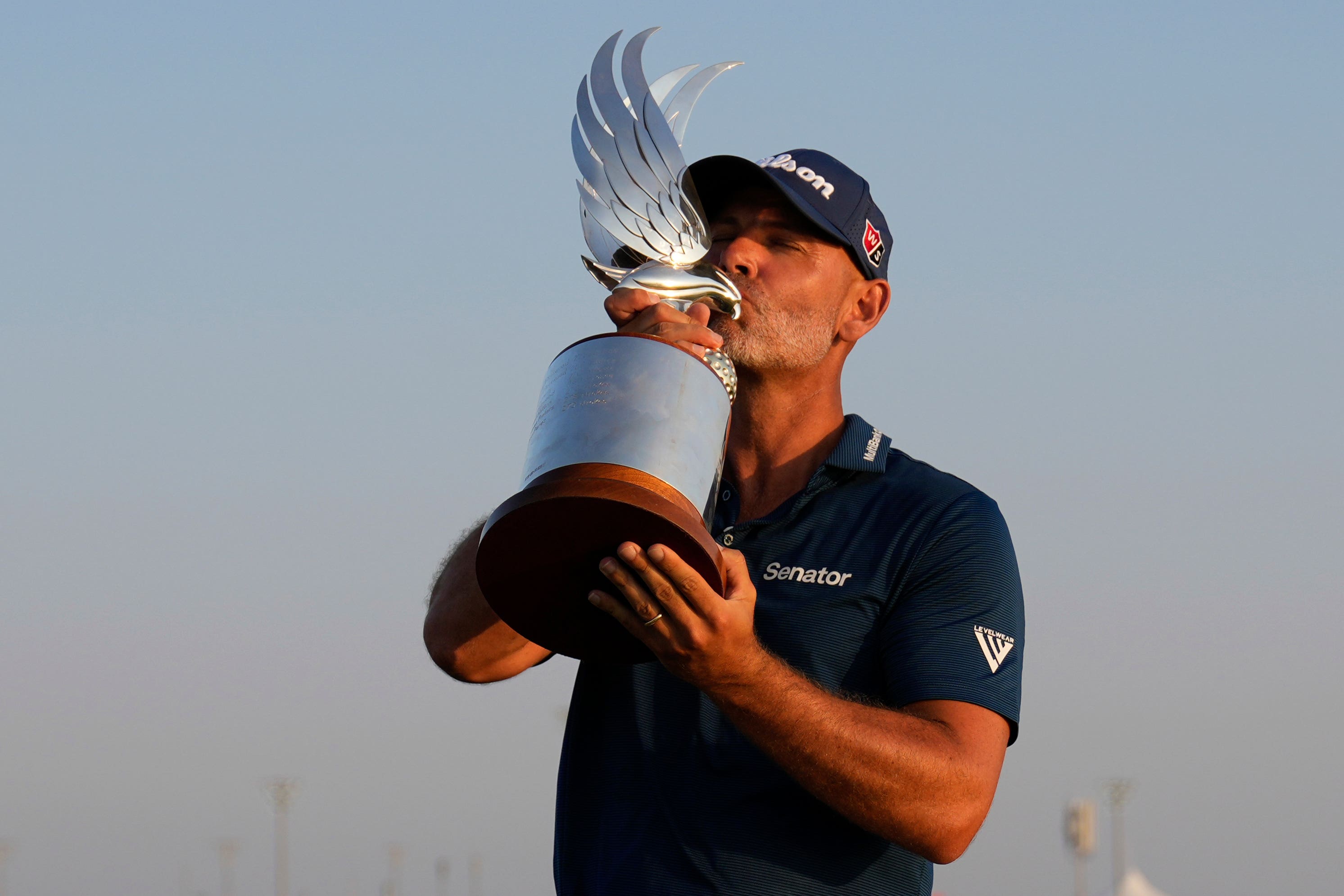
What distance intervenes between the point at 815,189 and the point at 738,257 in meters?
0.33

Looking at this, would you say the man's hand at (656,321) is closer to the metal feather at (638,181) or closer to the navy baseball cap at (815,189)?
the metal feather at (638,181)

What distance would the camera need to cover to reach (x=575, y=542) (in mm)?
3312

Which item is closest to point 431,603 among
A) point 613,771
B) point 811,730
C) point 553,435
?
point 613,771

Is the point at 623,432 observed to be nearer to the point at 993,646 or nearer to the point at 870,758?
the point at 870,758

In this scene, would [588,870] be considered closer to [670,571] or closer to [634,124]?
[670,571]

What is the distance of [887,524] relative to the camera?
411 cm

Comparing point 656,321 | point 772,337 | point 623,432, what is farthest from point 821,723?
point 772,337

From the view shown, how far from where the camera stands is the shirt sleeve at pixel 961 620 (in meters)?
3.78

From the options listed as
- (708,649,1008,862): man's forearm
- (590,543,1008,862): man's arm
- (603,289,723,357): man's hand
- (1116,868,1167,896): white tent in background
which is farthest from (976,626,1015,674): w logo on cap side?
(1116,868,1167,896): white tent in background

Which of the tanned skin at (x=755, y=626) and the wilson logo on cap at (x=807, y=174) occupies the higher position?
the wilson logo on cap at (x=807, y=174)

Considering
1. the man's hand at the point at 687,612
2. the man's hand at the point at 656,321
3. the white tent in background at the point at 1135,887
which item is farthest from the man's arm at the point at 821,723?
the white tent in background at the point at 1135,887

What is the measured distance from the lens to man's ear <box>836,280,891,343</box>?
4.75 meters

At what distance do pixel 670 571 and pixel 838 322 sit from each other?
180 cm

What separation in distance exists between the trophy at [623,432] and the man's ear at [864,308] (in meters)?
0.59
